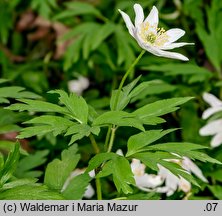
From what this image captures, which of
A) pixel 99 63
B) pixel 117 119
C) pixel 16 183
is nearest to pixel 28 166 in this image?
pixel 16 183

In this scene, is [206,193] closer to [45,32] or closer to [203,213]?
[203,213]

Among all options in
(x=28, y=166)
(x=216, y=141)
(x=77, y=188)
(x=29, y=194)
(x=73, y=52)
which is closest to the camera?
(x=29, y=194)

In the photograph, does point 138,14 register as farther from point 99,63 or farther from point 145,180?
point 99,63

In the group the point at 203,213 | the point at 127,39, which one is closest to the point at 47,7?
the point at 127,39

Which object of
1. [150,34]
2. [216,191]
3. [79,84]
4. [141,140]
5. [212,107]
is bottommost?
[216,191]

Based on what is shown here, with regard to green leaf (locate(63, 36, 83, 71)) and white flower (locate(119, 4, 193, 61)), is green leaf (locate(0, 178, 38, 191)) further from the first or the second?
green leaf (locate(63, 36, 83, 71))

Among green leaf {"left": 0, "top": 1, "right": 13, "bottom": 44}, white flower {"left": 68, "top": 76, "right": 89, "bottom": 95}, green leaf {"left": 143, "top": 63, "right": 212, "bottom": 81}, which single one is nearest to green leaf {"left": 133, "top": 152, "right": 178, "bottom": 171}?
green leaf {"left": 143, "top": 63, "right": 212, "bottom": 81}
